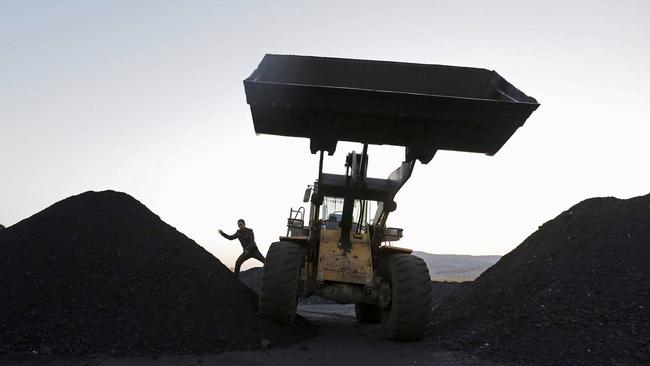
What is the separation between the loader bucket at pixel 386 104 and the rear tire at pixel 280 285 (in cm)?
179

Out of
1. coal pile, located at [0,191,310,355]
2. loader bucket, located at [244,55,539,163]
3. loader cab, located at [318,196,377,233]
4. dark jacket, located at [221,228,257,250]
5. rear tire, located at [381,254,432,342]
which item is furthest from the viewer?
dark jacket, located at [221,228,257,250]

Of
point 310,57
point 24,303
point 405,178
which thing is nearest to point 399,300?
point 405,178

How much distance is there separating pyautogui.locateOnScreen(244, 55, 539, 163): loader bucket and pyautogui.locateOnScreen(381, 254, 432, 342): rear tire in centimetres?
174

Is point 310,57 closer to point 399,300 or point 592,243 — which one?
point 399,300

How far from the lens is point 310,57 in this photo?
267 inches

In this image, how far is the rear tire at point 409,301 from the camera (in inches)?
274

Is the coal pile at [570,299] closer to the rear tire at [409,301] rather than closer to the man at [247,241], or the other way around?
the rear tire at [409,301]

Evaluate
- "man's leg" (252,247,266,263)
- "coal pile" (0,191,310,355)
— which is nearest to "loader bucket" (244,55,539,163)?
"coal pile" (0,191,310,355)

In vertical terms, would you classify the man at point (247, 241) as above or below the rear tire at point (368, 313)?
above

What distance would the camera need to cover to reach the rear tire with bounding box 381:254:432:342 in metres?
6.96

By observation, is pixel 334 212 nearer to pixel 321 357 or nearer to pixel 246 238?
pixel 246 238

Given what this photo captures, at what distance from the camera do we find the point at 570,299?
722 centimetres

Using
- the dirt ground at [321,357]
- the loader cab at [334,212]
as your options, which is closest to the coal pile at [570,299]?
the dirt ground at [321,357]

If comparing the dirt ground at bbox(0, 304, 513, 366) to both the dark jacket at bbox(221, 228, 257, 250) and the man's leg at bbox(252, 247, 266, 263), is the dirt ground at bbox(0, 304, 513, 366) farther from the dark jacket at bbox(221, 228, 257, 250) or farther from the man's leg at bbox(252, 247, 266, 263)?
the dark jacket at bbox(221, 228, 257, 250)
